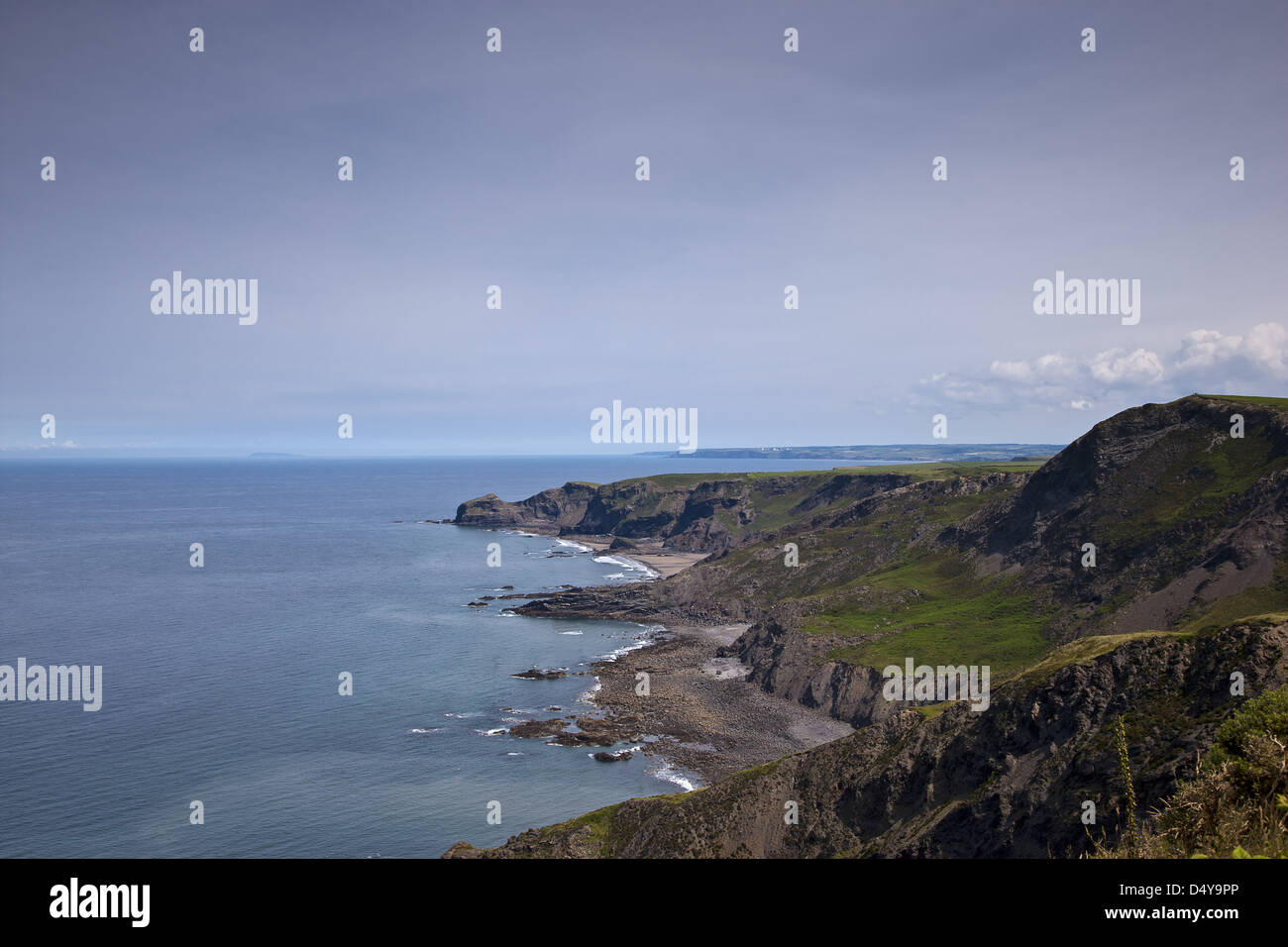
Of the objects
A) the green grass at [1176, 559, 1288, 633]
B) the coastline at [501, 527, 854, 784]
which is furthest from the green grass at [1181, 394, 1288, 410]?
the coastline at [501, 527, 854, 784]

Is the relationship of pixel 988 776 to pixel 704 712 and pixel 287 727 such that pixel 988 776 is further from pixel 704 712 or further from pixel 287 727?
pixel 287 727

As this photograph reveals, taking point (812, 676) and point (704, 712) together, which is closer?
point (704, 712)

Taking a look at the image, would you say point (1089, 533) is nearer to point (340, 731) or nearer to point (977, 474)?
point (977, 474)

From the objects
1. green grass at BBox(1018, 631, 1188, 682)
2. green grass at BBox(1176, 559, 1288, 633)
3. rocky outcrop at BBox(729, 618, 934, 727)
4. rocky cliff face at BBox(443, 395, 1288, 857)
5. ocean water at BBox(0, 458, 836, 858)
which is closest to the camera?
rocky cliff face at BBox(443, 395, 1288, 857)

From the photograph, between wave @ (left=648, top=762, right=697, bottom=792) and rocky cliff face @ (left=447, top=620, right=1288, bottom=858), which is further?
wave @ (left=648, top=762, right=697, bottom=792)

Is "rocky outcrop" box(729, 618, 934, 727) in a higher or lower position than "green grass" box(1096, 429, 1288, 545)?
lower

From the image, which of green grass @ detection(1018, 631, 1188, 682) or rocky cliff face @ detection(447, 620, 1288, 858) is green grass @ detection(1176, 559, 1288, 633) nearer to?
green grass @ detection(1018, 631, 1188, 682)

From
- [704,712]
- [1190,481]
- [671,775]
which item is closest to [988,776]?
[671,775]
